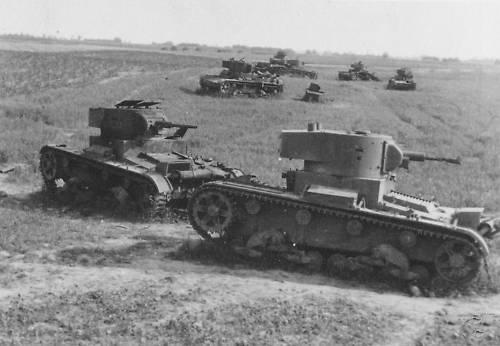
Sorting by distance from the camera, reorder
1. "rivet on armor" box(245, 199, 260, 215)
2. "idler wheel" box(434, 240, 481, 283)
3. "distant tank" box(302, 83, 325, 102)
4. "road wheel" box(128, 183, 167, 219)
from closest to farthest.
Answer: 1. "idler wheel" box(434, 240, 481, 283)
2. "rivet on armor" box(245, 199, 260, 215)
3. "road wheel" box(128, 183, 167, 219)
4. "distant tank" box(302, 83, 325, 102)

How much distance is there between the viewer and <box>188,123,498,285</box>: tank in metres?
10.5

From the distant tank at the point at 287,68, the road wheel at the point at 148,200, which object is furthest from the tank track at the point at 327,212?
the distant tank at the point at 287,68

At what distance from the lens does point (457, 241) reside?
10.2 metres

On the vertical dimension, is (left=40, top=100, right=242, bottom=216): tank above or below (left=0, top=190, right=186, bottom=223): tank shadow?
above

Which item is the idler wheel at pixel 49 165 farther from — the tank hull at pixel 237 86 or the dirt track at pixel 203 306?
the tank hull at pixel 237 86

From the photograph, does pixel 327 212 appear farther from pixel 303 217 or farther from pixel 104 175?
pixel 104 175

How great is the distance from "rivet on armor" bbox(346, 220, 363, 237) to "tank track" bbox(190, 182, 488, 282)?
7cm

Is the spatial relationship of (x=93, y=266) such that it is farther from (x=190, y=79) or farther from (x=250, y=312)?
(x=190, y=79)

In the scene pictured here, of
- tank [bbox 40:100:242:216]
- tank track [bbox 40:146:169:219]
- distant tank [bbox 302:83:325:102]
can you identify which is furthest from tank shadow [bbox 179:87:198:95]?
tank track [bbox 40:146:169:219]

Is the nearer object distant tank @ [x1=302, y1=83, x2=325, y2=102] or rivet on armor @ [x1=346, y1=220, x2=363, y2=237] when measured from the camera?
rivet on armor @ [x1=346, y1=220, x2=363, y2=237]

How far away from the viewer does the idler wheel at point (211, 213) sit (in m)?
11.7

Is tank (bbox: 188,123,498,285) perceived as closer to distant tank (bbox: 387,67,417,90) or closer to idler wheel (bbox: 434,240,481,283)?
idler wheel (bbox: 434,240,481,283)

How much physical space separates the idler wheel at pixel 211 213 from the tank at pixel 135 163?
7.71 feet

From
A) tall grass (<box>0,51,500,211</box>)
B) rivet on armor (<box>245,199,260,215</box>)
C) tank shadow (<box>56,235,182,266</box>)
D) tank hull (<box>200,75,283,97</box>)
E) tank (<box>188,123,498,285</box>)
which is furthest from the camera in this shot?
tank hull (<box>200,75,283,97</box>)
